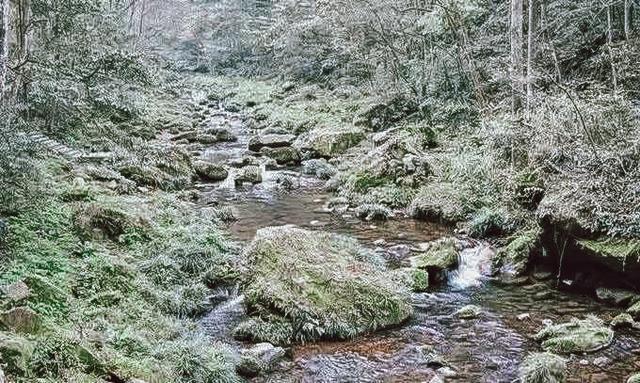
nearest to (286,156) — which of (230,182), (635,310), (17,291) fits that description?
(230,182)

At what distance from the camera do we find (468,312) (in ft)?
26.2

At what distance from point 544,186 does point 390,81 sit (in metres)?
14.0

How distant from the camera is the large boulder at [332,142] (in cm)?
Result: 2019

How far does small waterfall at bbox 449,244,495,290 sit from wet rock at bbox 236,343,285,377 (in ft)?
11.7

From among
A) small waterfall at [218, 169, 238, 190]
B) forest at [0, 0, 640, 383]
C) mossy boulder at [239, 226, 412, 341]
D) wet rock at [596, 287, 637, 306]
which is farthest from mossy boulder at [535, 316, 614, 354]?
small waterfall at [218, 169, 238, 190]

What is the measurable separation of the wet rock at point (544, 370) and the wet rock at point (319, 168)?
11865 mm

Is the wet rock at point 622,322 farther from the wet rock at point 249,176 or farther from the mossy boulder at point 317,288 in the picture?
the wet rock at point 249,176

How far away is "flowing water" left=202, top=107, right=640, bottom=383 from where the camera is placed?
6379mm

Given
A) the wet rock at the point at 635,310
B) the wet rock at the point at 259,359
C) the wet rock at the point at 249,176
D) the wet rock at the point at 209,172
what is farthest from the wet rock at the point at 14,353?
the wet rock at the point at 209,172

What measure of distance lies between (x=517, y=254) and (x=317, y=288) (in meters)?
4.02

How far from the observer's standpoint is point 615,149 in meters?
8.99

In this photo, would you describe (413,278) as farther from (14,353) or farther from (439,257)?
(14,353)

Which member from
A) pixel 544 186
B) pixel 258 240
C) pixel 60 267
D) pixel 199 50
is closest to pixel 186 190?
pixel 258 240

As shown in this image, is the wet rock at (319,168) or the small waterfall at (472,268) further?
the wet rock at (319,168)
